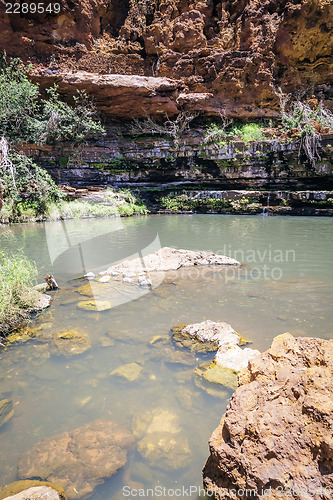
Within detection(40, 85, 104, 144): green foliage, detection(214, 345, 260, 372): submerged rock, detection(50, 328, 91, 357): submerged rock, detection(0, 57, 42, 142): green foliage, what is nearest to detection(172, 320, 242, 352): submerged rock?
detection(214, 345, 260, 372): submerged rock

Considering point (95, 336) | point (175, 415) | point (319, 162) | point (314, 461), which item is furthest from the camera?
point (319, 162)

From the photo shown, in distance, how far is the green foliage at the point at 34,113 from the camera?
1420cm

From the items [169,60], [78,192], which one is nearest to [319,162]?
[169,60]

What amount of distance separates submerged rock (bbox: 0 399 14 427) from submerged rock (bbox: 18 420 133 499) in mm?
405

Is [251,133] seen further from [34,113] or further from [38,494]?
[38,494]

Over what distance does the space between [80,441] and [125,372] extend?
0.70 m

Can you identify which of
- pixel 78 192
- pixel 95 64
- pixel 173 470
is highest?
pixel 95 64

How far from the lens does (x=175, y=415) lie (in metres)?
1.99

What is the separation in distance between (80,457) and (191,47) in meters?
22.1

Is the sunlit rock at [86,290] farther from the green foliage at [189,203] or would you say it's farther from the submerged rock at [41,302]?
the green foliage at [189,203]

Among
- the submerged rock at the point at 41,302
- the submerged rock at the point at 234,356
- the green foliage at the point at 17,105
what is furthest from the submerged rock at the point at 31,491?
the green foliage at the point at 17,105

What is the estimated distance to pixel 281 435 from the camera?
129 centimetres

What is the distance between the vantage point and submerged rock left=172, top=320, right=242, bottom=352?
9.12ft

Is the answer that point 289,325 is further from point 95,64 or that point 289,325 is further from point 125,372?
point 95,64
